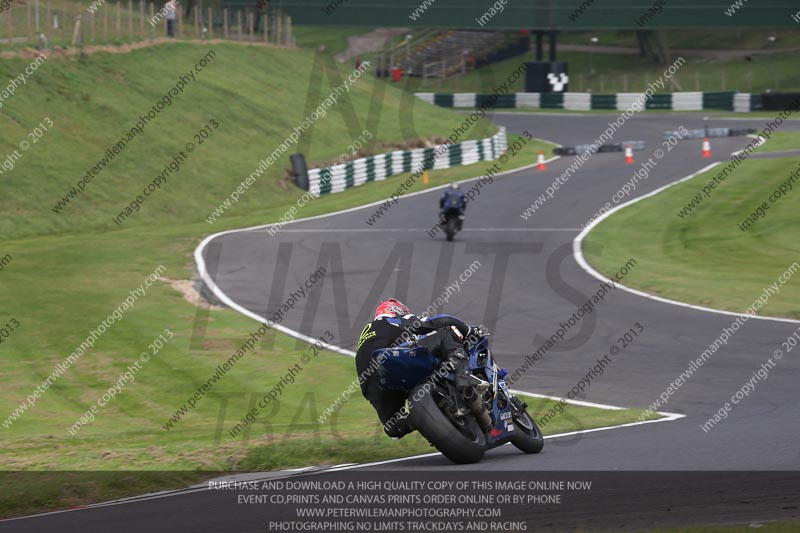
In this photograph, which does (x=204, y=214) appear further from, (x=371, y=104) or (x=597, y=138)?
(x=597, y=138)

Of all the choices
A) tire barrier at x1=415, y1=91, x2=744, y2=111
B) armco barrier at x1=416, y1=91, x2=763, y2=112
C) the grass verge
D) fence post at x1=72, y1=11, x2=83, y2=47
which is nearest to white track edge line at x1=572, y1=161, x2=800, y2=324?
the grass verge

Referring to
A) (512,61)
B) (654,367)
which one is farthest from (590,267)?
(512,61)

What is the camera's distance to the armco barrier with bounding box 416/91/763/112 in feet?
193

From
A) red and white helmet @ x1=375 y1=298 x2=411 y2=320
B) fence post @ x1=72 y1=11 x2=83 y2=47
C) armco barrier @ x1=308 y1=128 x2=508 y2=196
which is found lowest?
armco barrier @ x1=308 y1=128 x2=508 y2=196

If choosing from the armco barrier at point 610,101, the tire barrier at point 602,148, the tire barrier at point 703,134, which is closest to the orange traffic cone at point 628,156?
the tire barrier at point 602,148

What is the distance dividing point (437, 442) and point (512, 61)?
71844 millimetres

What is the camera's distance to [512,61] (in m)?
78.9

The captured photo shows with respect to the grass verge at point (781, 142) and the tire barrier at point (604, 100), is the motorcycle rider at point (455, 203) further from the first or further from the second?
the tire barrier at point (604, 100)

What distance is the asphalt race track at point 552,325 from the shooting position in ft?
28.0

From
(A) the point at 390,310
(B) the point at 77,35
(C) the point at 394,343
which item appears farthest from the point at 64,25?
(C) the point at 394,343

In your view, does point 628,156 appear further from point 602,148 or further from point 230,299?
point 230,299

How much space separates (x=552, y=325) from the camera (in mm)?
19031

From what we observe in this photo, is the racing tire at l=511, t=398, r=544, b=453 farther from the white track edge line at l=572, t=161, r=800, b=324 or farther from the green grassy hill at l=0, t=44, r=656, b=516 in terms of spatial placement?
the white track edge line at l=572, t=161, r=800, b=324

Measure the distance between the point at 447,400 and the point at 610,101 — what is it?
53587 millimetres
